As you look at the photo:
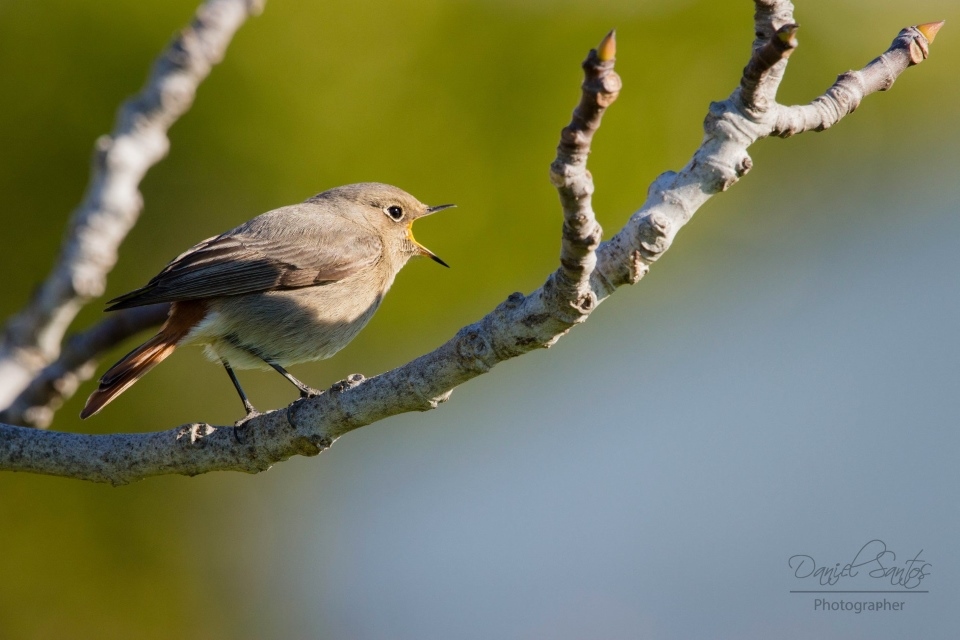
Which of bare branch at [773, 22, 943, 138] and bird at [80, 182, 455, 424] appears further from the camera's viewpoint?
bird at [80, 182, 455, 424]

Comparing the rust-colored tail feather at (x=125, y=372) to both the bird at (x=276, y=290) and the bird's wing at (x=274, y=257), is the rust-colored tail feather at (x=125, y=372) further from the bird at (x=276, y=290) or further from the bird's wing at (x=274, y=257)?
the bird's wing at (x=274, y=257)

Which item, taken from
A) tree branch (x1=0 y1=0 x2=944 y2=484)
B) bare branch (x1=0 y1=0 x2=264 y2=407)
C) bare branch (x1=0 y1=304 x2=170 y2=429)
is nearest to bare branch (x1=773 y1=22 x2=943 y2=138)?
tree branch (x1=0 y1=0 x2=944 y2=484)

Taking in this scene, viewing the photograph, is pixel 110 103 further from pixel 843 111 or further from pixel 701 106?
pixel 843 111

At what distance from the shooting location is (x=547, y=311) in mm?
2842

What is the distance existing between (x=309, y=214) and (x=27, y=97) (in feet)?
6.15

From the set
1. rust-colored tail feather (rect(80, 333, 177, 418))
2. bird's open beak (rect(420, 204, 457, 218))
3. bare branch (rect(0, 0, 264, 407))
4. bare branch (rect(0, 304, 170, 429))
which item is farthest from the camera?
bird's open beak (rect(420, 204, 457, 218))

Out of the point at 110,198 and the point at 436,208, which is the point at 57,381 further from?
the point at 436,208

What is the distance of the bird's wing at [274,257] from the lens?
479 cm

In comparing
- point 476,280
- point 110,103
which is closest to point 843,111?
point 476,280

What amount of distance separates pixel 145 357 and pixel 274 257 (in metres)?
0.99

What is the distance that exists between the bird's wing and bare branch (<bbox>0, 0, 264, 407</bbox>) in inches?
A: 19.4

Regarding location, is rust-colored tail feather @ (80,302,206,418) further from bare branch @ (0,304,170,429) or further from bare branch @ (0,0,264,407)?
bare branch @ (0,0,264,407)

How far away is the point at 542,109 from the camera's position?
6199 mm

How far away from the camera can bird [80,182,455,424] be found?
4.75 meters
